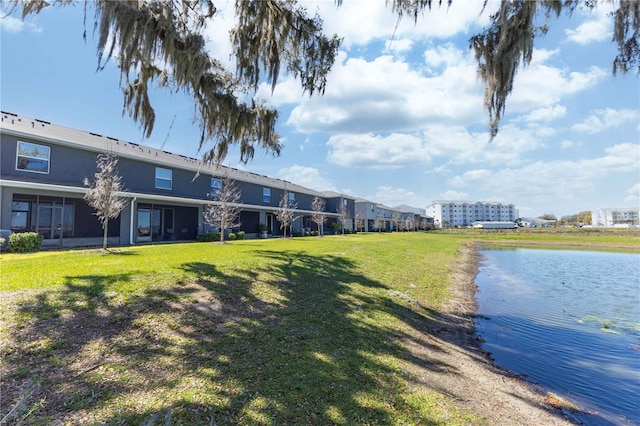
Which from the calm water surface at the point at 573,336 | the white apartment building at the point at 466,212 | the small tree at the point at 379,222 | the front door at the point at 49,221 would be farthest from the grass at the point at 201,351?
the white apartment building at the point at 466,212

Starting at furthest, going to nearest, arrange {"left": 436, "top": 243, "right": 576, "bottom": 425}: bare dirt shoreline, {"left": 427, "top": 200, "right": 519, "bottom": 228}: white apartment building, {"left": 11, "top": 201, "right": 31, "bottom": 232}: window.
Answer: {"left": 427, "top": 200, "right": 519, "bottom": 228}: white apartment building → {"left": 11, "top": 201, "right": 31, "bottom": 232}: window → {"left": 436, "top": 243, "right": 576, "bottom": 425}: bare dirt shoreline

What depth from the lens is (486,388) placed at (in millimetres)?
4699

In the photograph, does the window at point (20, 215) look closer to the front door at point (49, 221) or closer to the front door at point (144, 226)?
the front door at point (49, 221)

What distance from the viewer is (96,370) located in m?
3.71

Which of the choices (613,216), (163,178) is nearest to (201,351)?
(163,178)

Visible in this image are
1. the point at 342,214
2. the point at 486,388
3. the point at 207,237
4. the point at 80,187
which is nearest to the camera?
the point at 486,388

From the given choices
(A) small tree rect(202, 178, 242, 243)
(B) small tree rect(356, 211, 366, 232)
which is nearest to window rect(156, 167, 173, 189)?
(A) small tree rect(202, 178, 242, 243)

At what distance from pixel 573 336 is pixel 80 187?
2003 cm

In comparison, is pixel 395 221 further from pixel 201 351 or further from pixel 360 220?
pixel 201 351

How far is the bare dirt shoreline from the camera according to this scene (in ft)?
13.2

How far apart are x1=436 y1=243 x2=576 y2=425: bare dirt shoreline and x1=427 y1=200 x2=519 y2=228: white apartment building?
137826 millimetres

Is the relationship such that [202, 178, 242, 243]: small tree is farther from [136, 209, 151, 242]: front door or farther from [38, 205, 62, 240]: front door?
[38, 205, 62, 240]: front door

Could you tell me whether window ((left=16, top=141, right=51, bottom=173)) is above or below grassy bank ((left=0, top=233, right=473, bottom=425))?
above

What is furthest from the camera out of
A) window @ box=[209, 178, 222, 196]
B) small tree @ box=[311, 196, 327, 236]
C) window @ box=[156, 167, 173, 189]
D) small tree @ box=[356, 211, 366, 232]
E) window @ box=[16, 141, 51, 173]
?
small tree @ box=[356, 211, 366, 232]
